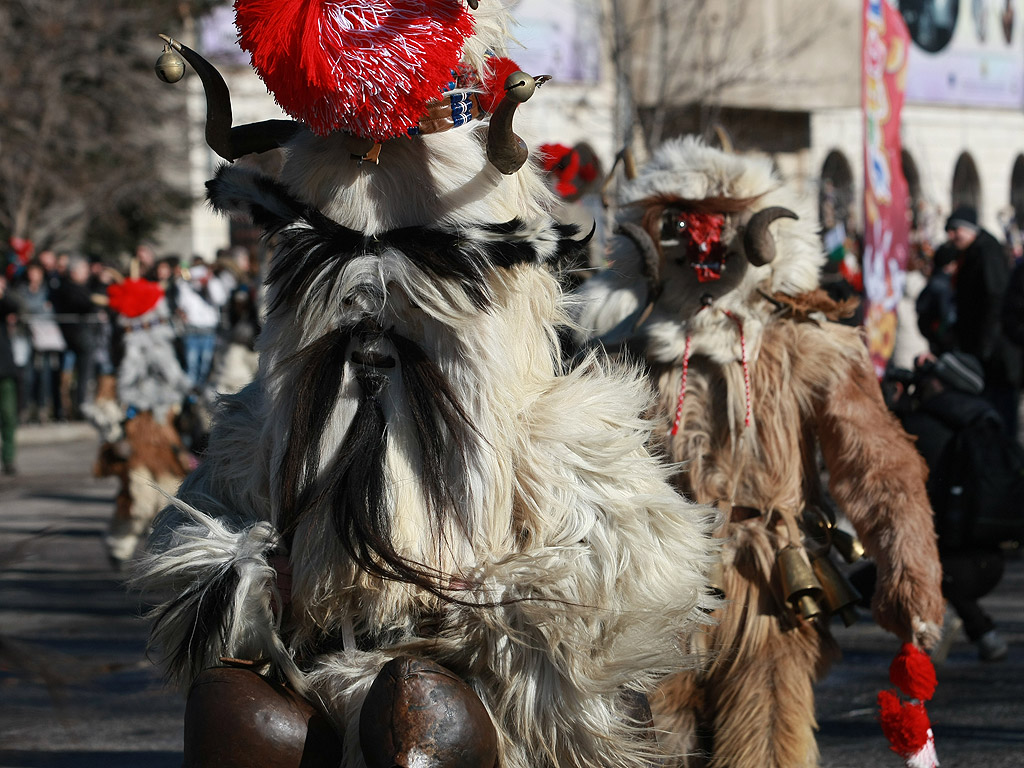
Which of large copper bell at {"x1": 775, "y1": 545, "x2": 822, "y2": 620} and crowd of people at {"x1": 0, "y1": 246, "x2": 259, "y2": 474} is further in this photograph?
crowd of people at {"x1": 0, "y1": 246, "x2": 259, "y2": 474}

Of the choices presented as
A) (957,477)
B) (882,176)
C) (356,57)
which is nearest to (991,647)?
(957,477)

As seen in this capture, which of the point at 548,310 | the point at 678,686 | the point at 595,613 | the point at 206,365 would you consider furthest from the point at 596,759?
the point at 206,365

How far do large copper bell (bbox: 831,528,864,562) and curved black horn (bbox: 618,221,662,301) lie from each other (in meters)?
0.86

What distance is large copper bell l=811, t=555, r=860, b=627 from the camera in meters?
3.36

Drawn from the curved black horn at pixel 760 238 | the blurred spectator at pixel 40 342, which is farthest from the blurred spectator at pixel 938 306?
the blurred spectator at pixel 40 342

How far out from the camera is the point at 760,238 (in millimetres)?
3467

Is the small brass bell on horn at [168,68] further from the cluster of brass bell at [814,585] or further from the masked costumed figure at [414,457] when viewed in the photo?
the cluster of brass bell at [814,585]

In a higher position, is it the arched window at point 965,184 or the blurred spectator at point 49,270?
the arched window at point 965,184

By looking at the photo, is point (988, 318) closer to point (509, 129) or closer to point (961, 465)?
point (961, 465)

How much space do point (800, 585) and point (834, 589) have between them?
0.12 metres

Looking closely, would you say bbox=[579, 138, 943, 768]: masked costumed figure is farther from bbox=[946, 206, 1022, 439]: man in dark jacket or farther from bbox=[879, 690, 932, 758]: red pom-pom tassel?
bbox=[946, 206, 1022, 439]: man in dark jacket

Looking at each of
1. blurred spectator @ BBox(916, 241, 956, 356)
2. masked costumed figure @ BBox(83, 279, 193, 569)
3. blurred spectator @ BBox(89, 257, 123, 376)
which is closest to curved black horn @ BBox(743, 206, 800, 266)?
masked costumed figure @ BBox(83, 279, 193, 569)

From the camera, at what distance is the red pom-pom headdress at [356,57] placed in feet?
7.18

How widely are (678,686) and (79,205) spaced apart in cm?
1653
